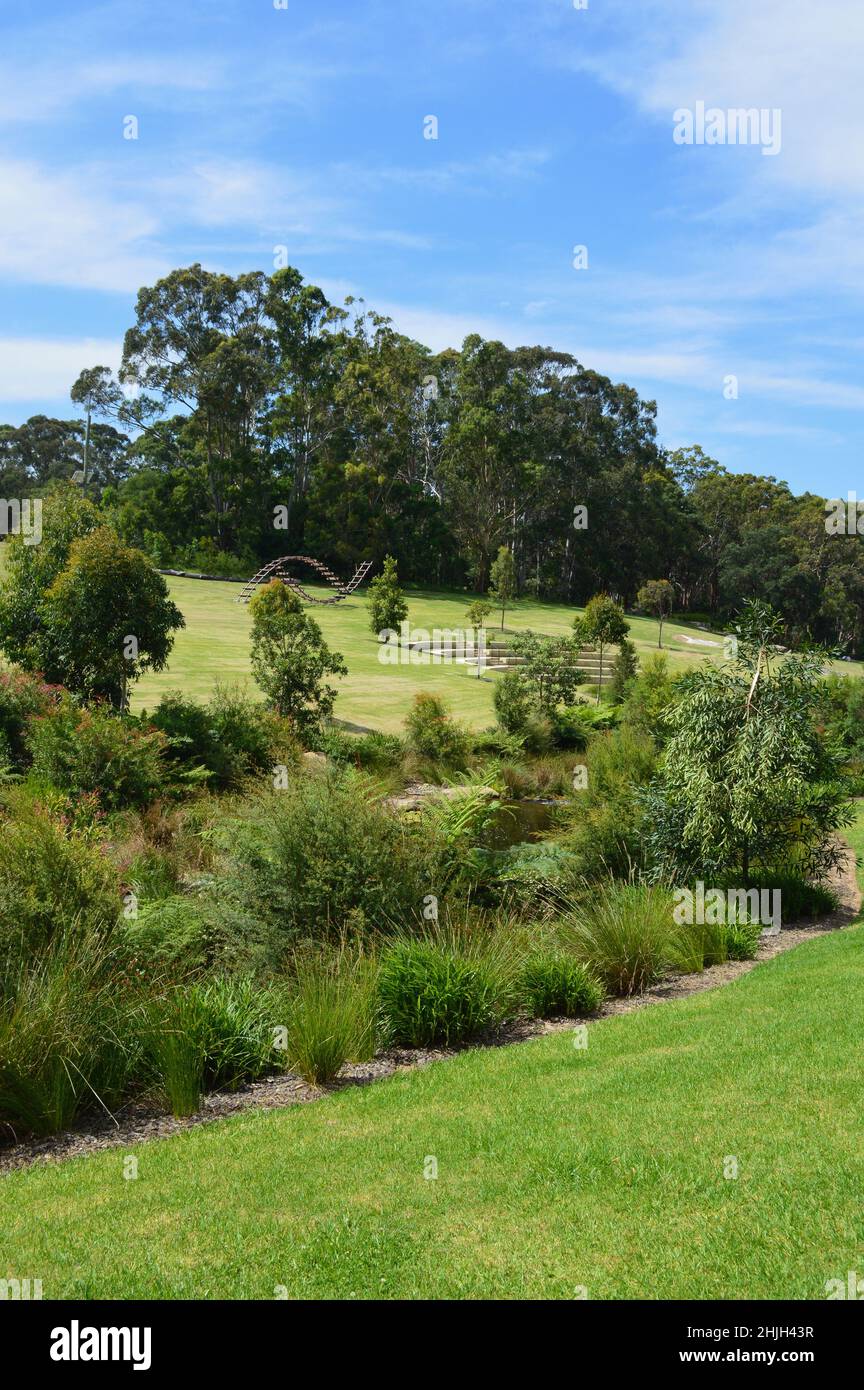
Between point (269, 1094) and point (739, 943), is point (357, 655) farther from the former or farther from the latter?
point (269, 1094)

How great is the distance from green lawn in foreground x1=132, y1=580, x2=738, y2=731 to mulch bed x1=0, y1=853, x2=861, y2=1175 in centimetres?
Answer: 1561

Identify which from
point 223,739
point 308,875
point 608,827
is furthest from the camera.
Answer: point 223,739

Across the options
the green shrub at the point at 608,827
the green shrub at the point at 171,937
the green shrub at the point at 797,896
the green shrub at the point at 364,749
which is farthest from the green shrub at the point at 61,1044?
the green shrub at the point at 364,749

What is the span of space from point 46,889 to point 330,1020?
2.59 metres

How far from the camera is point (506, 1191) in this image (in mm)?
4832

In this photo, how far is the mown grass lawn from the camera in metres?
4.06

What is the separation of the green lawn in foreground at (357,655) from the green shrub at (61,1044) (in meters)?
16.9

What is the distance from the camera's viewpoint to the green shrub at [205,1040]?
670cm

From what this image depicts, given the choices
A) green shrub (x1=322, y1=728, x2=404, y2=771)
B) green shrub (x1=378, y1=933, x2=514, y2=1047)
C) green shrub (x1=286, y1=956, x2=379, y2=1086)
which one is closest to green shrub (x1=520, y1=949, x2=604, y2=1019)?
green shrub (x1=378, y1=933, x2=514, y2=1047)

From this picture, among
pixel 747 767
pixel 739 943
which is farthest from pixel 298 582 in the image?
pixel 739 943

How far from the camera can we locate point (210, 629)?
117 ft

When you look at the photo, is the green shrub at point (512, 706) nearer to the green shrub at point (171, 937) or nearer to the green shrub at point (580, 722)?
the green shrub at point (580, 722)

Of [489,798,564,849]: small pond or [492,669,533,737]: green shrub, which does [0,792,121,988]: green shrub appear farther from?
[492,669,533,737]: green shrub
